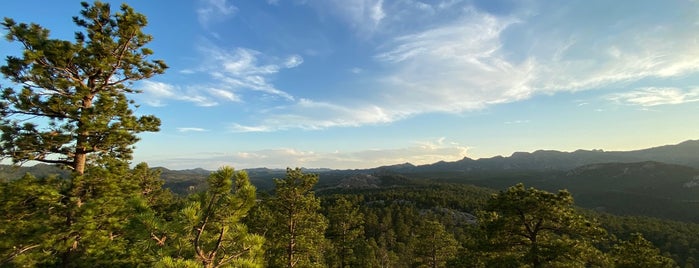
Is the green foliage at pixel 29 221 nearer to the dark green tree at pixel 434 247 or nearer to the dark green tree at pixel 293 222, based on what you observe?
the dark green tree at pixel 293 222

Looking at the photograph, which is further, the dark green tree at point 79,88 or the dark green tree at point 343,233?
the dark green tree at point 343,233

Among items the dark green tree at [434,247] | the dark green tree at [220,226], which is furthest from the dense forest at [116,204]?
the dark green tree at [434,247]

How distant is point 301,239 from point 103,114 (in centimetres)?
1279

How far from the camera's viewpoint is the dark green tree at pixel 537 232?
48.6 feet

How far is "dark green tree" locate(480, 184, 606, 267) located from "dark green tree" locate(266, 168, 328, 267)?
1060 cm

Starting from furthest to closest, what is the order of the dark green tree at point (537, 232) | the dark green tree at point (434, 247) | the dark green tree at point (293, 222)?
the dark green tree at point (434, 247) → the dark green tree at point (293, 222) → the dark green tree at point (537, 232)

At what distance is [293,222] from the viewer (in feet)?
69.3

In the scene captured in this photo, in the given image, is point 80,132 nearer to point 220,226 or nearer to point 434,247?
point 220,226

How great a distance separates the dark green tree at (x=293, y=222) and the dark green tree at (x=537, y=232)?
1060cm

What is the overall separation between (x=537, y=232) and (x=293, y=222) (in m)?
14.3

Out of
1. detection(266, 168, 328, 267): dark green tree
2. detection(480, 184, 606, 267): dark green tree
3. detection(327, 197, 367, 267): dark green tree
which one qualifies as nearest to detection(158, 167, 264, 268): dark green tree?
detection(266, 168, 328, 267): dark green tree

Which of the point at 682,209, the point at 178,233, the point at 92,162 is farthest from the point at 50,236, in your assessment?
the point at 682,209

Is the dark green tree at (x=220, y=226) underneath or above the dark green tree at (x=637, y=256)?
above

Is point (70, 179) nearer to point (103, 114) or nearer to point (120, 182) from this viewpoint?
point (120, 182)
